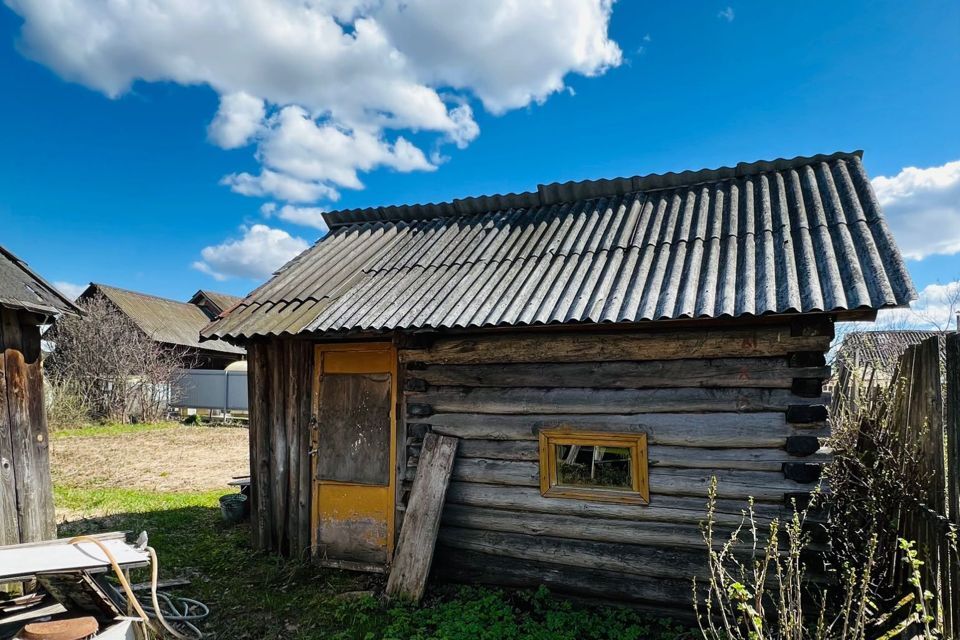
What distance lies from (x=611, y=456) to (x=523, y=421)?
0.87 metres

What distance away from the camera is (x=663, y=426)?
195 inches

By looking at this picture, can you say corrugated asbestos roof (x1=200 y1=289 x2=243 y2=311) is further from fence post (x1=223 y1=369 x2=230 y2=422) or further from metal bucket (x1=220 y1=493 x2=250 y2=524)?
metal bucket (x1=220 y1=493 x2=250 y2=524)

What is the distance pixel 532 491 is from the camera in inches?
212

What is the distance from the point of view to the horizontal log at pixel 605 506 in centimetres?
469

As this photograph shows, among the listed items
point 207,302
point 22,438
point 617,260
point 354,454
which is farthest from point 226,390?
point 617,260

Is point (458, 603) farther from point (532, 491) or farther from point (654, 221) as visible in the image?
point (654, 221)

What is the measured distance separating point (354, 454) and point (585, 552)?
2.67 metres

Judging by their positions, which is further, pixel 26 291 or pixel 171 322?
pixel 171 322

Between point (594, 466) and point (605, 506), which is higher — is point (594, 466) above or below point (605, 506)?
above

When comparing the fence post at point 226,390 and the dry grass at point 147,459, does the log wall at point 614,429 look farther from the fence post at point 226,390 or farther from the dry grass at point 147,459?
the fence post at point 226,390

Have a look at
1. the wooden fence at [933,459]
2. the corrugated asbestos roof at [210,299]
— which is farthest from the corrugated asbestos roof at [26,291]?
the corrugated asbestos roof at [210,299]

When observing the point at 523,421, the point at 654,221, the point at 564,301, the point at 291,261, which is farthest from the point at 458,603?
the point at 291,261

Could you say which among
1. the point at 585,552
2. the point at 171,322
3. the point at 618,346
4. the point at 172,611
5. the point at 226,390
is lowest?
the point at 172,611

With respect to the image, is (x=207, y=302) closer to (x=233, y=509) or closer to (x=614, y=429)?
(x=233, y=509)
